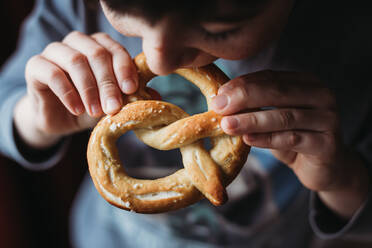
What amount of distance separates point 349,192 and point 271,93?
1.49 feet

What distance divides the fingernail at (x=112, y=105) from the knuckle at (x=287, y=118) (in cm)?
30

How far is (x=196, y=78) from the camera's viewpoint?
0.56 meters

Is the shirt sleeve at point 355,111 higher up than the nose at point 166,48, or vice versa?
the nose at point 166,48

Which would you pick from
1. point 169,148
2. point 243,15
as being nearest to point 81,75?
point 169,148

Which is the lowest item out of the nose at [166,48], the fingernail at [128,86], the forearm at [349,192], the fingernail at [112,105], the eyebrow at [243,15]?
the forearm at [349,192]

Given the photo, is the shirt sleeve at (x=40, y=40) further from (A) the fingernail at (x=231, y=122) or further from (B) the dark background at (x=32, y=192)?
(A) the fingernail at (x=231, y=122)

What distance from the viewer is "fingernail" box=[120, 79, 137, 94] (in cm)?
52

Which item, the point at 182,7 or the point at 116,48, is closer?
the point at 182,7

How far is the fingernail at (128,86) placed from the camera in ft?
1.72

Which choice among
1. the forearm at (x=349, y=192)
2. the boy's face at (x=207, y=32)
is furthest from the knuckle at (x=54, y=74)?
the forearm at (x=349, y=192)

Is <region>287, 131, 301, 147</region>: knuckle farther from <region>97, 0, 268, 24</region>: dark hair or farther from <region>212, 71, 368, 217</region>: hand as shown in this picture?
<region>97, 0, 268, 24</region>: dark hair

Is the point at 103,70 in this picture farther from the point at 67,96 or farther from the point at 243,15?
the point at 243,15

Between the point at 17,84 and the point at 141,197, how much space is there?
2.31 ft

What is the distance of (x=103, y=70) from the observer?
54 centimetres
